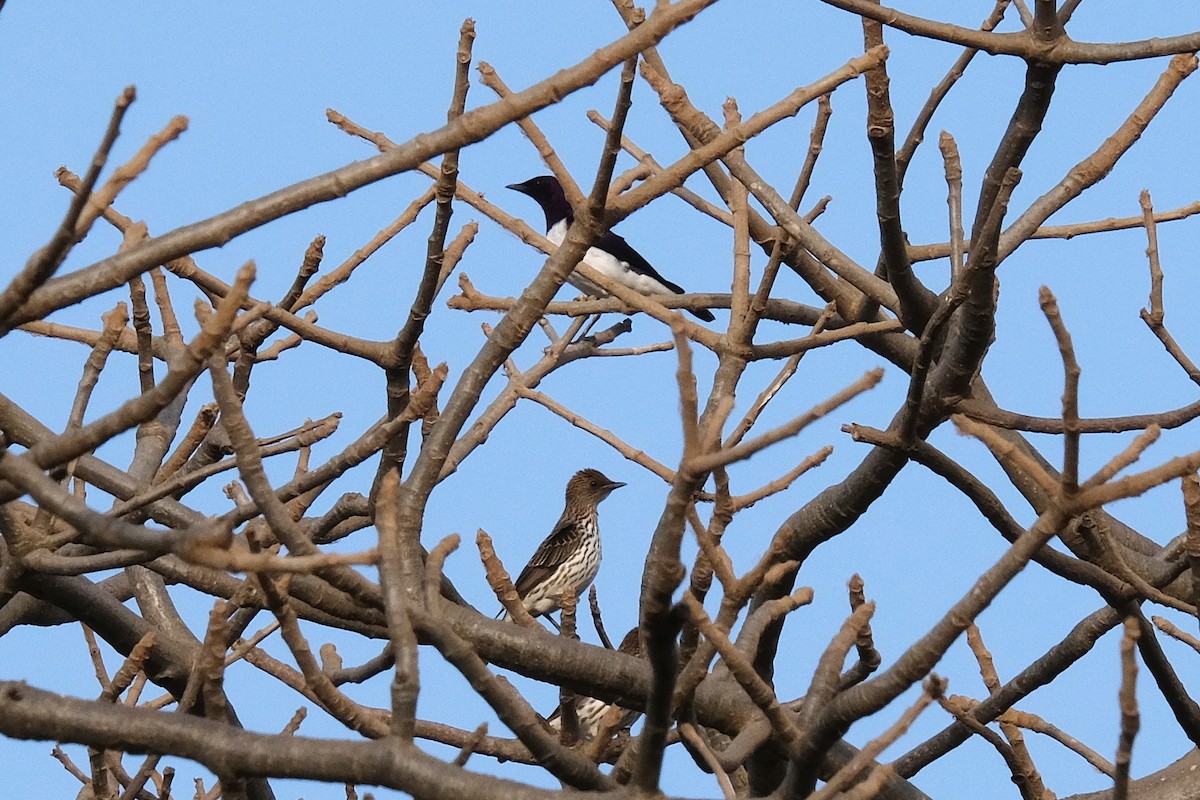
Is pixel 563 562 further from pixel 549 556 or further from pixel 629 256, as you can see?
pixel 629 256

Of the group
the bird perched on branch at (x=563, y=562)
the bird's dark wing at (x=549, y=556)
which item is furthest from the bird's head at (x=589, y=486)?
the bird's dark wing at (x=549, y=556)

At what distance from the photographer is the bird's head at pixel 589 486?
11.9 m

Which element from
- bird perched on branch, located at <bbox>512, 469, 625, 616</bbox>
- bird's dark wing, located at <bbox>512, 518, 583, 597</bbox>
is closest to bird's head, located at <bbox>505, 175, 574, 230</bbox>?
bird perched on branch, located at <bbox>512, 469, 625, 616</bbox>

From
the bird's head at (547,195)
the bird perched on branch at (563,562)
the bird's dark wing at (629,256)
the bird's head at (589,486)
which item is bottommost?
the bird perched on branch at (563,562)

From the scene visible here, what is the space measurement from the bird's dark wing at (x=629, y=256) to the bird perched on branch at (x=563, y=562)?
9.26 feet

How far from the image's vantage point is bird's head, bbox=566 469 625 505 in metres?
11.9

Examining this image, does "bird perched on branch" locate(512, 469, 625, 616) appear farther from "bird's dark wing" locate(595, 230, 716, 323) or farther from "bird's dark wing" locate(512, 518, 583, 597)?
"bird's dark wing" locate(595, 230, 716, 323)

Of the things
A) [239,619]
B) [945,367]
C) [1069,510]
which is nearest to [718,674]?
[945,367]

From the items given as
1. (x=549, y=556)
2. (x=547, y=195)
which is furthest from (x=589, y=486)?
(x=547, y=195)

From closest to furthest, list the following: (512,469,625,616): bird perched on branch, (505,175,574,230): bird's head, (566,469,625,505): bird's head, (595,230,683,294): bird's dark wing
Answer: (512,469,625,616): bird perched on branch
(566,469,625,505): bird's head
(595,230,683,294): bird's dark wing
(505,175,574,230): bird's head

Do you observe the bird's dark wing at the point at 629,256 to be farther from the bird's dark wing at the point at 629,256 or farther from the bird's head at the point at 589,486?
the bird's head at the point at 589,486

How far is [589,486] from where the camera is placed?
1207cm

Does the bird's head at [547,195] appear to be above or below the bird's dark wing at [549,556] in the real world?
above

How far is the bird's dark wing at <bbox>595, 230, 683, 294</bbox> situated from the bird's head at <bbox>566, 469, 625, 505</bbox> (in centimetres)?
213
